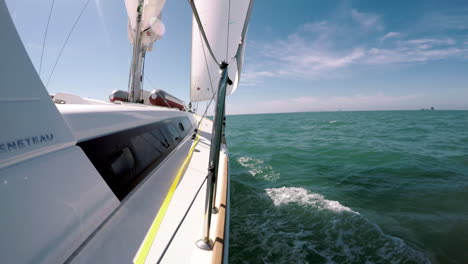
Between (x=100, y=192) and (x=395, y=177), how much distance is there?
7.36m

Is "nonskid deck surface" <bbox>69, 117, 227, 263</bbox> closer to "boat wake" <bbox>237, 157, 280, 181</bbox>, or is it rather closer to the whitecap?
the whitecap

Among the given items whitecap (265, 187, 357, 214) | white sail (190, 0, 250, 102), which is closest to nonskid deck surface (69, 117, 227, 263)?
white sail (190, 0, 250, 102)

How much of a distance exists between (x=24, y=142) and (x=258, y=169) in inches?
263

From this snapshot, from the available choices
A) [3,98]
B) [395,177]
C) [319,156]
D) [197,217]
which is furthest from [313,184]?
[3,98]

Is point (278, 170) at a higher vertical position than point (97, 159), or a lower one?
lower

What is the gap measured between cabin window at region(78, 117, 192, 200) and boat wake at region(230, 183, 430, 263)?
1890 millimetres

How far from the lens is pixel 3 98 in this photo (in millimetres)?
819

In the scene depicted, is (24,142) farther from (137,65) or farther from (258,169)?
(258,169)

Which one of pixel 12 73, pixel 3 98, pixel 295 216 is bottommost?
pixel 295 216

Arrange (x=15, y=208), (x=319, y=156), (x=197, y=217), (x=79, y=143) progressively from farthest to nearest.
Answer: (x=319, y=156) < (x=197, y=217) < (x=79, y=143) < (x=15, y=208)

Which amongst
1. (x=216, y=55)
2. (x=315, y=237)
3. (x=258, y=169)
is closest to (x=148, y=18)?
(x=216, y=55)

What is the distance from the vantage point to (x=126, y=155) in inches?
75.3

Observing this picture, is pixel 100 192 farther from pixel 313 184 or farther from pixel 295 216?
pixel 313 184

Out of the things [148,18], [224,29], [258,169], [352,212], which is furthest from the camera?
[258,169]
